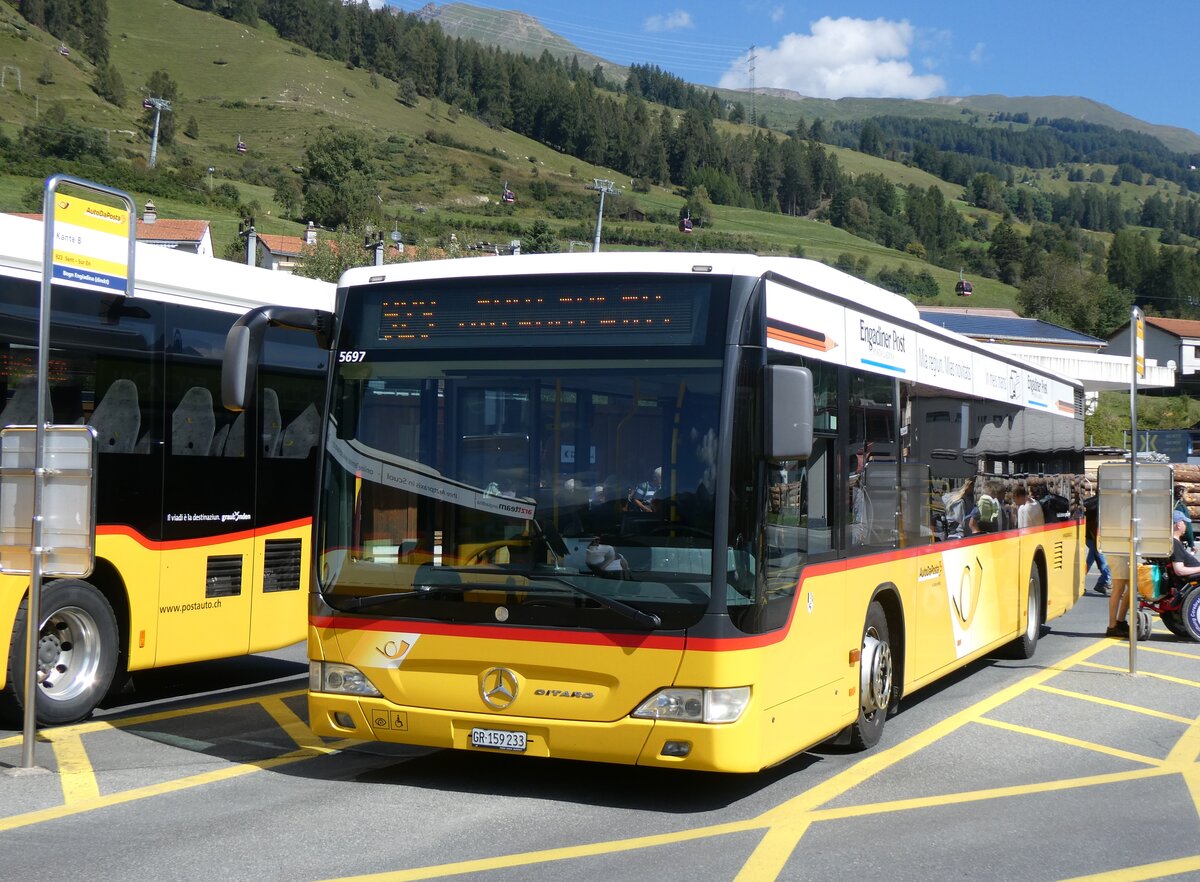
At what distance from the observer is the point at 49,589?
30.1 ft

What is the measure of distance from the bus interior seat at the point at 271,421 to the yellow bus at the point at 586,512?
137 inches

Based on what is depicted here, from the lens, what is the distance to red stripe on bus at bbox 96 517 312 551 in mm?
9531

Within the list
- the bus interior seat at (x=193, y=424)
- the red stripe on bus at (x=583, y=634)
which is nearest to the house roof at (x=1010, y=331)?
the bus interior seat at (x=193, y=424)

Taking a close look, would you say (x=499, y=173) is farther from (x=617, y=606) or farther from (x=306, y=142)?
(x=617, y=606)

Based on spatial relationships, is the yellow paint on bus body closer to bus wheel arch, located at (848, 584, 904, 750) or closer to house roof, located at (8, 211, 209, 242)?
bus wheel arch, located at (848, 584, 904, 750)

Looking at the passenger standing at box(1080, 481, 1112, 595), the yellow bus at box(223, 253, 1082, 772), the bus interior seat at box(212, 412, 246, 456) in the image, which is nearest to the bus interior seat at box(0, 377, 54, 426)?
the bus interior seat at box(212, 412, 246, 456)

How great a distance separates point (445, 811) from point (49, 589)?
3730 millimetres

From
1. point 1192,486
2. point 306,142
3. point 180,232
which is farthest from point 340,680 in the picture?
point 306,142

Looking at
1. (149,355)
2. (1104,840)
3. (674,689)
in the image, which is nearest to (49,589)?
(149,355)

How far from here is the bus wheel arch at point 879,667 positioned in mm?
8742

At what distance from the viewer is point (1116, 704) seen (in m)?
11.3

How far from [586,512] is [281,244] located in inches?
4022

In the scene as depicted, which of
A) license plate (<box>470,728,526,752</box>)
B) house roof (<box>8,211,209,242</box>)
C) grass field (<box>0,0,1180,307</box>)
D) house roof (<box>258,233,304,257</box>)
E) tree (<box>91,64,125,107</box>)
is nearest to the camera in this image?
license plate (<box>470,728,526,752</box>)

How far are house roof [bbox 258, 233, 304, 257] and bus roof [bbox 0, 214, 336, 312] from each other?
3666 inches
